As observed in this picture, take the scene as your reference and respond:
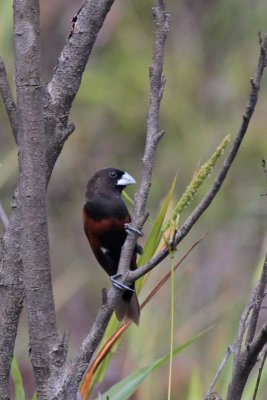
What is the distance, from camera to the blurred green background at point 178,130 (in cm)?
491

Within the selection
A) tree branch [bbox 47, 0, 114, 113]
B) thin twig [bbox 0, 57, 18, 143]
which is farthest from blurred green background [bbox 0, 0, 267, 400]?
thin twig [bbox 0, 57, 18, 143]

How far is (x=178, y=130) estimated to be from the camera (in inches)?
203

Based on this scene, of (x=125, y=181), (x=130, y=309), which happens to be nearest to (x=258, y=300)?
(x=130, y=309)

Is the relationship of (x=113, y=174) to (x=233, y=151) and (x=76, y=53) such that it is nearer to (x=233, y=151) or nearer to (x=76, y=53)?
(x=76, y=53)

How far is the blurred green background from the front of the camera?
4.91 m

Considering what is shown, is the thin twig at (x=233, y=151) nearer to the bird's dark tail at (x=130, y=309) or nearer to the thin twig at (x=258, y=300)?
the thin twig at (x=258, y=300)

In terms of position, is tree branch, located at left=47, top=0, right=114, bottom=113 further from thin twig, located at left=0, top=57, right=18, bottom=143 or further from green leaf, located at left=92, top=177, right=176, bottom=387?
green leaf, located at left=92, top=177, right=176, bottom=387

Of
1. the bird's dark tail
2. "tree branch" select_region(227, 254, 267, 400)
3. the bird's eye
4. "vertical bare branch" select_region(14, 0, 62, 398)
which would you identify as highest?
the bird's eye

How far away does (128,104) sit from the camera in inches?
203

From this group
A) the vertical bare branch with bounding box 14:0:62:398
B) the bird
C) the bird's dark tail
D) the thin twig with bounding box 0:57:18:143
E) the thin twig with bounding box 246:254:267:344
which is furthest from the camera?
the bird

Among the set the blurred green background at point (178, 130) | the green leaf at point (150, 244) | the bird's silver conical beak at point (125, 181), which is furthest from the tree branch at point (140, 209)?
the blurred green background at point (178, 130)

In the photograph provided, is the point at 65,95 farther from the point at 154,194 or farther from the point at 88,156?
the point at 88,156

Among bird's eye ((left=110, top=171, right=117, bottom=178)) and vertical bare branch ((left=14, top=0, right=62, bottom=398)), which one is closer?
vertical bare branch ((left=14, top=0, right=62, bottom=398))

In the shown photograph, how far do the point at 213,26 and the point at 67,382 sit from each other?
12.5ft
